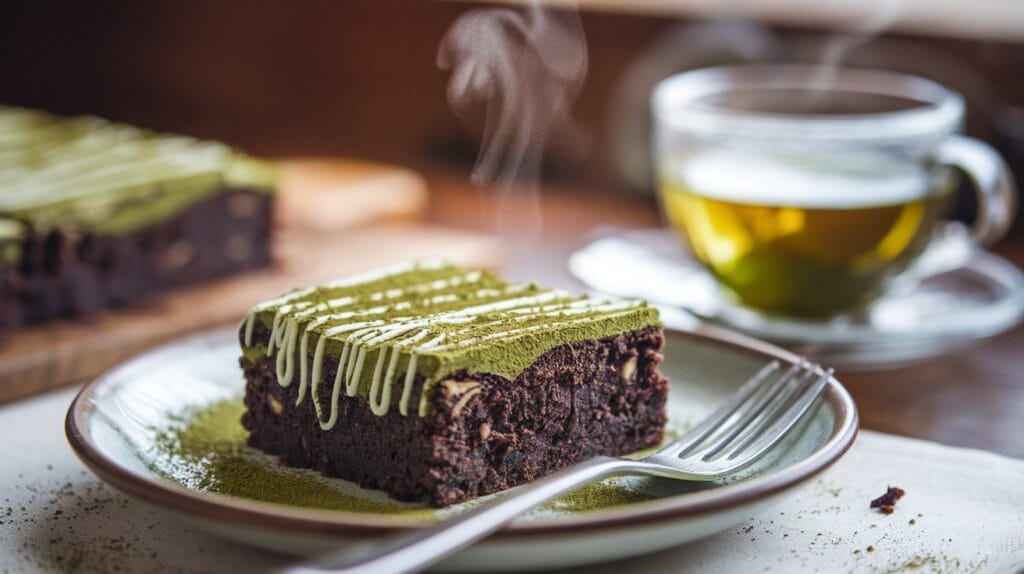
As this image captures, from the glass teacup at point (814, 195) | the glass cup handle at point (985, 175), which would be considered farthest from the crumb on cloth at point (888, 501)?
the glass cup handle at point (985, 175)

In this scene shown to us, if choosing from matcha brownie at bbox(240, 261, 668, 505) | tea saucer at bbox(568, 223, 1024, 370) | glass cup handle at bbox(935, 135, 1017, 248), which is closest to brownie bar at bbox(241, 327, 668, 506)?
matcha brownie at bbox(240, 261, 668, 505)

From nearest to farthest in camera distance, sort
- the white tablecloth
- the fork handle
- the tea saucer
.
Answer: the fork handle, the white tablecloth, the tea saucer

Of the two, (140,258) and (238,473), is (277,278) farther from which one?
(238,473)

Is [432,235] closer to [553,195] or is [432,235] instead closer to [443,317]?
[553,195]

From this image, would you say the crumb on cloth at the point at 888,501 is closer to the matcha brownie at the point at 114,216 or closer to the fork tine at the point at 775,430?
the fork tine at the point at 775,430

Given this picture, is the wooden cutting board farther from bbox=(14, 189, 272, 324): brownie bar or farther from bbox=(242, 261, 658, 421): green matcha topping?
bbox=(242, 261, 658, 421): green matcha topping

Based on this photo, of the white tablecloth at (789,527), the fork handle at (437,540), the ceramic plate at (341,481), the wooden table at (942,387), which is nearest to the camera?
the fork handle at (437,540)

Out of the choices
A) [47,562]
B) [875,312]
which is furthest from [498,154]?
[47,562]
